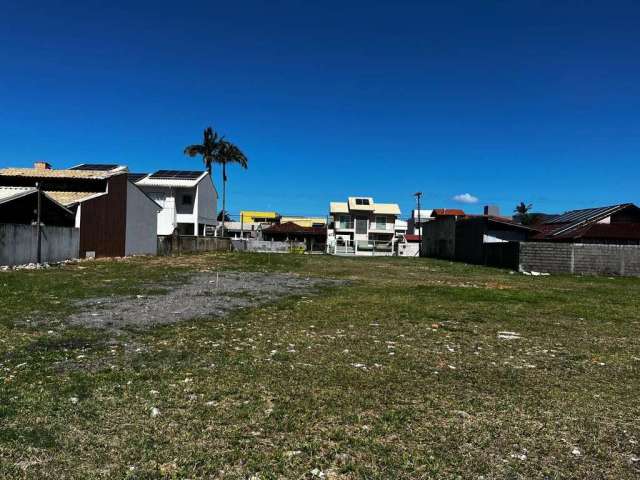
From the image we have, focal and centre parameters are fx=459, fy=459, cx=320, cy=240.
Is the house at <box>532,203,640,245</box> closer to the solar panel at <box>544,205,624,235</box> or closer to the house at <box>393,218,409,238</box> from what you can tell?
the solar panel at <box>544,205,624,235</box>

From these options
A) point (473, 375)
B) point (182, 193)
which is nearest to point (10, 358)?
point (473, 375)

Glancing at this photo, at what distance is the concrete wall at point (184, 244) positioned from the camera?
4050 cm

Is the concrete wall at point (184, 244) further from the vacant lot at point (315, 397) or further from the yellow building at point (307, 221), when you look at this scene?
the yellow building at point (307, 221)

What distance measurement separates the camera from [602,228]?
36938mm

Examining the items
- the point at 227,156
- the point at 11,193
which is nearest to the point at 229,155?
the point at 227,156

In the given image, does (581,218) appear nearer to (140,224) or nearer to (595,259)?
(595,259)

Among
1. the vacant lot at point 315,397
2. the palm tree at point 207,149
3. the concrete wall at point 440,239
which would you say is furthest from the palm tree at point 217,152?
the vacant lot at point 315,397

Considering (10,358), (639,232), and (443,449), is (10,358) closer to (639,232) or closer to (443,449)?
(443,449)

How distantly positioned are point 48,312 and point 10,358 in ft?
13.7

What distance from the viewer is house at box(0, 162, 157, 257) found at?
29.8 m

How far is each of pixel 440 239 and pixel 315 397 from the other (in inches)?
1988

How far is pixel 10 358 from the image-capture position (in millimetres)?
6246

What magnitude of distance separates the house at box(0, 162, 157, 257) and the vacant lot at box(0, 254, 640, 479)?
853 inches

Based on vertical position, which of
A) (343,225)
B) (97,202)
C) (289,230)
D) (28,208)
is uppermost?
(343,225)
